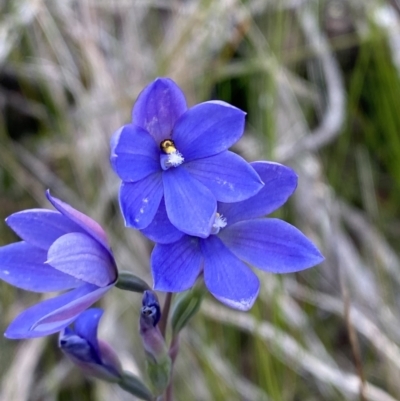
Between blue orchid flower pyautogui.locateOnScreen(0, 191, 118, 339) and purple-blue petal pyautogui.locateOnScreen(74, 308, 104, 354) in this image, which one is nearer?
blue orchid flower pyautogui.locateOnScreen(0, 191, 118, 339)

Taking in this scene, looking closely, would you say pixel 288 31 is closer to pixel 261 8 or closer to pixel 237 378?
pixel 261 8

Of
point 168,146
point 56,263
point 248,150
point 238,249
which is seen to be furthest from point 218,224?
point 248,150

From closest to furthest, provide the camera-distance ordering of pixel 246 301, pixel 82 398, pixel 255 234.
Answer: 1. pixel 246 301
2. pixel 255 234
3. pixel 82 398

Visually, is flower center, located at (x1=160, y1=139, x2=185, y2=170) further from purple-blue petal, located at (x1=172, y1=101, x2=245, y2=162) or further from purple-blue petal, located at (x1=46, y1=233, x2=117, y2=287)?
purple-blue petal, located at (x1=46, y1=233, x2=117, y2=287)

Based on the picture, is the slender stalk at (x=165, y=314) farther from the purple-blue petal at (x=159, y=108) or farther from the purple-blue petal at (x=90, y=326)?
the purple-blue petal at (x=159, y=108)

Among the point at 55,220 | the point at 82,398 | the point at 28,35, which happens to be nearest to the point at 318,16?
the point at 28,35

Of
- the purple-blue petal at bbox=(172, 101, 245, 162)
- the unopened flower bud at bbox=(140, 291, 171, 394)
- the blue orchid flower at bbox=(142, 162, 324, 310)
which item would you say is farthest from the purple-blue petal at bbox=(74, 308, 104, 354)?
the purple-blue petal at bbox=(172, 101, 245, 162)
